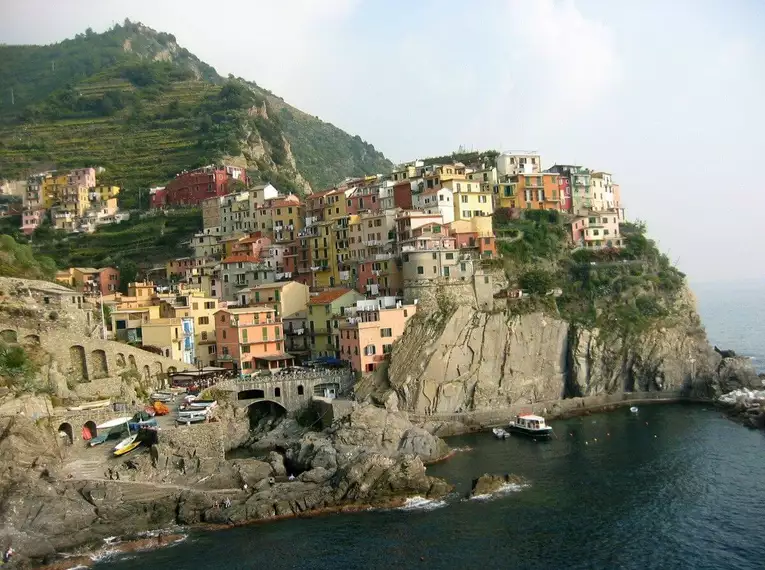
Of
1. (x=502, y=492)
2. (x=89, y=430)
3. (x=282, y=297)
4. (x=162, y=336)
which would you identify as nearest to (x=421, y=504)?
(x=502, y=492)

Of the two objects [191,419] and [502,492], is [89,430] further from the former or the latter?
[502,492]

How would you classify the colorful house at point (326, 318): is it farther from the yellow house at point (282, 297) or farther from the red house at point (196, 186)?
the red house at point (196, 186)

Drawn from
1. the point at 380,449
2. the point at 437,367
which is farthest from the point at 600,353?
the point at 380,449

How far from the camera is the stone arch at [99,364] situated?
50.3 meters

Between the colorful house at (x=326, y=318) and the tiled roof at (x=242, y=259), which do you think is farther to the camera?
the tiled roof at (x=242, y=259)

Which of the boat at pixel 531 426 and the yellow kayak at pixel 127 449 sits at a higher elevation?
the yellow kayak at pixel 127 449

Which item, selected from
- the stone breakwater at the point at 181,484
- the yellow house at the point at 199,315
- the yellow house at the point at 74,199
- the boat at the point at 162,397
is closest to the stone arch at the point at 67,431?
the stone breakwater at the point at 181,484

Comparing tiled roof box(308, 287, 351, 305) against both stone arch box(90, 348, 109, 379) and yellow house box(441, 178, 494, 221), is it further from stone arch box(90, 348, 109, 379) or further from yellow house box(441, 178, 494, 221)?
stone arch box(90, 348, 109, 379)

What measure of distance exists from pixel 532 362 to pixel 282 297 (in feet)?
68.3

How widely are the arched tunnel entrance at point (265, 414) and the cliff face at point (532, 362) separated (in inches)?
295

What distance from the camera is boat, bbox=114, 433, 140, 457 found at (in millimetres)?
42625

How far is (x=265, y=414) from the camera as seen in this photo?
183ft

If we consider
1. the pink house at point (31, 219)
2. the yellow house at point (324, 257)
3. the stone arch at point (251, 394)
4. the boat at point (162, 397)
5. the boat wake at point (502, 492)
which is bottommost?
the boat wake at point (502, 492)

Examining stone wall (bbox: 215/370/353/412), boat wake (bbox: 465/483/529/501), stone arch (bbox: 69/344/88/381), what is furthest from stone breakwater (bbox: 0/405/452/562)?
stone arch (bbox: 69/344/88/381)
